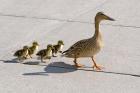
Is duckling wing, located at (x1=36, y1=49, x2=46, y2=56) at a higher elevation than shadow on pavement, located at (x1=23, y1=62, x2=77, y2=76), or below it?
higher

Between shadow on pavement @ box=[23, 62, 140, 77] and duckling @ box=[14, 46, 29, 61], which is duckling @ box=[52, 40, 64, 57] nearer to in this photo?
shadow on pavement @ box=[23, 62, 140, 77]

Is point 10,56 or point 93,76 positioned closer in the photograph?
point 93,76

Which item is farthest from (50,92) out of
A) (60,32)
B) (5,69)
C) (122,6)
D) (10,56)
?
(122,6)

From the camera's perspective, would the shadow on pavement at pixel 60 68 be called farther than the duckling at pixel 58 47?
No

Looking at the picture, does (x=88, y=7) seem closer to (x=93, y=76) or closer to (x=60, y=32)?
(x=60, y=32)

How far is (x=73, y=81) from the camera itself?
20.5 ft

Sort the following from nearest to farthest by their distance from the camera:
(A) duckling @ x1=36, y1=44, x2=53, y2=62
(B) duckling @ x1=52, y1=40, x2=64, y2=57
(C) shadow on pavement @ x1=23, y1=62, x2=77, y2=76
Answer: (C) shadow on pavement @ x1=23, y1=62, x2=77, y2=76
(A) duckling @ x1=36, y1=44, x2=53, y2=62
(B) duckling @ x1=52, y1=40, x2=64, y2=57

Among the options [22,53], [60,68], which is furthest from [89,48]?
[22,53]

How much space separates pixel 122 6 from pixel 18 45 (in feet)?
10.3

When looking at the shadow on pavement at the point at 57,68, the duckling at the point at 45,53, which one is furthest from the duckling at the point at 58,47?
the shadow on pavement at the point at 57,68

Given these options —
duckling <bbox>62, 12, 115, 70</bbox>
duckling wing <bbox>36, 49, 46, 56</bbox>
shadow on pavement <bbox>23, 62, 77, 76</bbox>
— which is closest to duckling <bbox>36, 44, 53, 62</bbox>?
duckling wing <bbox>36, 49, 46, 56</bbox>

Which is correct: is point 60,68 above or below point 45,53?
below

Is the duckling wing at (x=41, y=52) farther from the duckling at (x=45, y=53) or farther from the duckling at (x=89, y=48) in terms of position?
the duckling at (x=89, y=48)

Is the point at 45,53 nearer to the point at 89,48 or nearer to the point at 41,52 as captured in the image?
the point at 41,52
